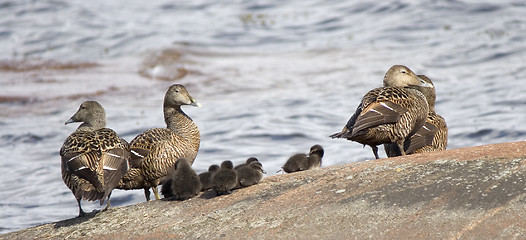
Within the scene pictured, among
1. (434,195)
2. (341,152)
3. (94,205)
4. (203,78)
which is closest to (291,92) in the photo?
(203,78)

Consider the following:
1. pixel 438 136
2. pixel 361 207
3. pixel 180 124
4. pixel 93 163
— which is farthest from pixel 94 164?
pixel 438 136

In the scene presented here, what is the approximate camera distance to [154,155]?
297 inches

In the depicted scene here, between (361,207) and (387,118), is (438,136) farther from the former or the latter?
(361,207)

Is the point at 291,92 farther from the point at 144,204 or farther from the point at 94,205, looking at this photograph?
the point at 144,204

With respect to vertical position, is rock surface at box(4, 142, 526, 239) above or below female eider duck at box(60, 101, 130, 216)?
below

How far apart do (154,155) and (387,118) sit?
2.29m

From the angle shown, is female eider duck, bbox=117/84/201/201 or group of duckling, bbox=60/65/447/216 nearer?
group of duckling, bbox=60/65/447/216

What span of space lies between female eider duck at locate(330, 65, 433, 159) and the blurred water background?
375cm

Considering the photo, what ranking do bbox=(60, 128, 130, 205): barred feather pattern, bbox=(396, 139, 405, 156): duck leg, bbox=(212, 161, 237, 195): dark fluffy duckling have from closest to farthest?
bbox=(212, 161, 237, 195): dark fluffy duckling < bbox=(60, 128, 130, 205): barred feather pattern < bbox=(396, 139, 405, 156): duck leg

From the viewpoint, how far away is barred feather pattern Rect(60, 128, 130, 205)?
6.49 metres

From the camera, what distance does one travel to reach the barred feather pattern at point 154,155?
7508mm

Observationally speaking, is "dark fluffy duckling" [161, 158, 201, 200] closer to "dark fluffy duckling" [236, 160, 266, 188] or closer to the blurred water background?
"dark fluffy duckling" [236, 160, 266, 188]

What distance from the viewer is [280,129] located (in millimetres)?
14812

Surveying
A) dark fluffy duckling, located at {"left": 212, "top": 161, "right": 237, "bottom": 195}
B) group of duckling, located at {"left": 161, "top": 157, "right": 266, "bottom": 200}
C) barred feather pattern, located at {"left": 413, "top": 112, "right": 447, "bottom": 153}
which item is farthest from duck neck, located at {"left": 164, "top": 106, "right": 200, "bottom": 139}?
barred feather pattern, located at {"left": 413, "top": 112, "right": 447, "bottom": 153}
